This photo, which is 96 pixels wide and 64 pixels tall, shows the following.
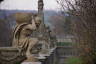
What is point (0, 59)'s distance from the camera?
1324 cm

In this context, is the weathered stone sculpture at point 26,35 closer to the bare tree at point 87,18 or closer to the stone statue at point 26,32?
the stone statue at point 26,32

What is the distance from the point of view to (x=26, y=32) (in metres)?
11.5

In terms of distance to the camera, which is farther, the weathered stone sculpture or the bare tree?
the bare tree

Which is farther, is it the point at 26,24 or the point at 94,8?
the point at 94,8

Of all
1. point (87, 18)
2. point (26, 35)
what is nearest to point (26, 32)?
point (26, 35)

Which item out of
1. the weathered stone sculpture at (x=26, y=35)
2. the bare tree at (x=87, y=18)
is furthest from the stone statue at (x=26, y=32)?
the bare tree at (x=87, y=18)

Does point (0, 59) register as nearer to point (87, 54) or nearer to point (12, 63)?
point (12, 63)

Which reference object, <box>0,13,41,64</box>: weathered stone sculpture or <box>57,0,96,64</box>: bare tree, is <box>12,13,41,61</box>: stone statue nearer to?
<box>0,13,41,64</box>: weathered stone sculpture

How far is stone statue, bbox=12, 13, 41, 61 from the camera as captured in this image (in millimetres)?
11320

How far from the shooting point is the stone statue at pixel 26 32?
11.3 metres

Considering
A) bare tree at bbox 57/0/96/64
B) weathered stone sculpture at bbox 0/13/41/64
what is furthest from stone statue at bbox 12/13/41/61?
bare tree at bbox 57/0/96/64

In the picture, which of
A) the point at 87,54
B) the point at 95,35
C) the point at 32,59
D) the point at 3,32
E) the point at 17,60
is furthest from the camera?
the point at 3,32

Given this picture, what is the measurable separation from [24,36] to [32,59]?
3.42 ft

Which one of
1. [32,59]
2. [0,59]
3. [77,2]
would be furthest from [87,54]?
[32,59]
